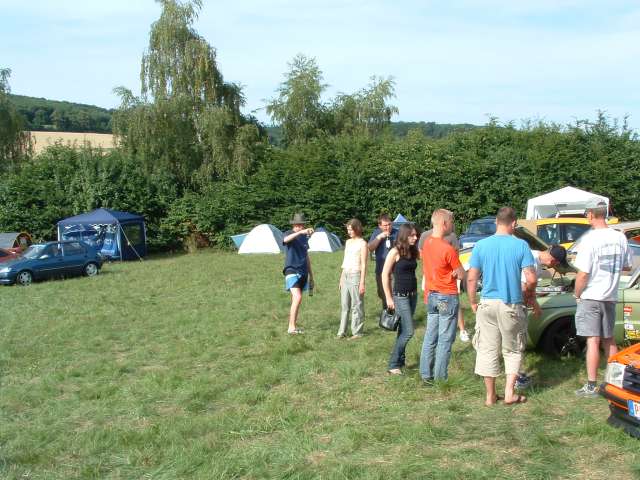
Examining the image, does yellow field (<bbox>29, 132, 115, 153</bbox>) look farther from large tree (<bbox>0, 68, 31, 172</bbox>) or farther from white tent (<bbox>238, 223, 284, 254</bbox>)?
white tent (<bbox>238, 223, 284, 254</bbox>)

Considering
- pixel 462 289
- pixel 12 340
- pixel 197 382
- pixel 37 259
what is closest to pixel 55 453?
pixel 197 382

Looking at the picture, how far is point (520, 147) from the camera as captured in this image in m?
30.8

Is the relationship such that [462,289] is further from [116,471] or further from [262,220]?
[262,220]

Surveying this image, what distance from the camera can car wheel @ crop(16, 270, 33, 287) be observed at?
1884 cm

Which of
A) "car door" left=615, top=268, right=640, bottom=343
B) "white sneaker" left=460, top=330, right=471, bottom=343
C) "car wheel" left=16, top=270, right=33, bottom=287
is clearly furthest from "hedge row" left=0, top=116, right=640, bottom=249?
"car door" left=615, top=268, right=640, bottom=343

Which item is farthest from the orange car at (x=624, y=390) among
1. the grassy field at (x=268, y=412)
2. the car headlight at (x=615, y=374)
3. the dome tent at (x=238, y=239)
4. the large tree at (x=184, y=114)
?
the large tree at (x=184, y=114)

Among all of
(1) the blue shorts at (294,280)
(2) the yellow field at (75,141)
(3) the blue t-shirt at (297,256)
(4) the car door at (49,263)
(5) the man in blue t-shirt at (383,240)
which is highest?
(2) the yellow field at (75,141)

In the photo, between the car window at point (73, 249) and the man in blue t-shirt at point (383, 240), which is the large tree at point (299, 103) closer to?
the car window at point (73, 249)

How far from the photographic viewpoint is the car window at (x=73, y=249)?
20.4 metres

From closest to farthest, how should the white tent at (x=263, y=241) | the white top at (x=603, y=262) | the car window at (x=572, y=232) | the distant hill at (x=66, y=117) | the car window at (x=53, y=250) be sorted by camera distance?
the white top at (x=603, y=262), the car window at (x=572, y=232), the car window at (x=53, y=250), the white tent at (x=263, y=241), the distant hill at (x=66, y=117)

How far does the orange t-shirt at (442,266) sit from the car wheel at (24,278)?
15.7 m

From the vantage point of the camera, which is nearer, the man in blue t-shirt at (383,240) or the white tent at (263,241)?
the man in blue t-shirt at (383,240)

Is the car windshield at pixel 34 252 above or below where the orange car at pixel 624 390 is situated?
below

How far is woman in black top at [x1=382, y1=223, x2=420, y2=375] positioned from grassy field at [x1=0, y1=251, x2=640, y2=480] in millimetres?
460
